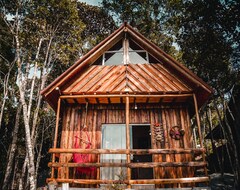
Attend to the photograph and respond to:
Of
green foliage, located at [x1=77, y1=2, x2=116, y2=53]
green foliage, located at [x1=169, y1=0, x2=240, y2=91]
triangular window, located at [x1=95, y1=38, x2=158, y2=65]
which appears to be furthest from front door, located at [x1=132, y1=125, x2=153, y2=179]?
green foliage, located at [x1=77, y1=2, x2=116, y2=53]

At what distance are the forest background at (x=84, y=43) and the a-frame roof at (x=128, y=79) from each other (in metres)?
3.82

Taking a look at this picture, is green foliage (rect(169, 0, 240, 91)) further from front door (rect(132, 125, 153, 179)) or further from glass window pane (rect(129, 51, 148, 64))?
front door (rect(132, 125, 153, 179))

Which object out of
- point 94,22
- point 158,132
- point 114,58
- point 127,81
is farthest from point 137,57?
point 94,22

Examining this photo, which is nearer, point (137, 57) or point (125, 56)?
point (125, 56)

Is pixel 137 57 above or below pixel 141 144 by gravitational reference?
above

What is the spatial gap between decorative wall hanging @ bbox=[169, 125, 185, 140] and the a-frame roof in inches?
59.1

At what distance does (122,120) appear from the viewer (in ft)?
33.0

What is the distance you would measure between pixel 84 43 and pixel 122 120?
1236 centimetres

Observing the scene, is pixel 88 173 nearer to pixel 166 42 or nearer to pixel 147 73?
pixel 147 73

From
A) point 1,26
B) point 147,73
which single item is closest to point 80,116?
point 147,73

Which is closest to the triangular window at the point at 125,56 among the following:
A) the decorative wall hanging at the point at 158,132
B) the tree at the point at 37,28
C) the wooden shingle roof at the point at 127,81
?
the wooden shingle roof at the point at 127,81

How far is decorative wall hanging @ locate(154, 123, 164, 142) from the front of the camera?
9.58 m

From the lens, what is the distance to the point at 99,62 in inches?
447

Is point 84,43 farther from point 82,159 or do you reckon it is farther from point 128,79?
point 82,159
